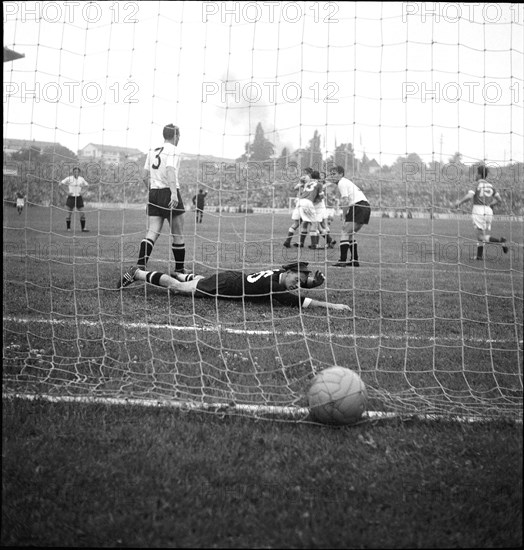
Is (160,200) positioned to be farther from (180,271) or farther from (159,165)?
(180,271)

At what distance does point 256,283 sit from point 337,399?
2.92 metres

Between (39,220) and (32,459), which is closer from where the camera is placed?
(32,459)

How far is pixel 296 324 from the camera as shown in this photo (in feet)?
17.6

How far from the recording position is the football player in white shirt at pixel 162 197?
22.1 feet

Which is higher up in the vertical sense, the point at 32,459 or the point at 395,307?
the point at 395,307

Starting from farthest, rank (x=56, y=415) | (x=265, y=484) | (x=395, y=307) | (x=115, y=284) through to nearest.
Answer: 1. (x=115, y=284)
2. (x=395, y=307)
3. (x=56, y=415)
4. (x=265, y=484)

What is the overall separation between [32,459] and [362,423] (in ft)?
5.64

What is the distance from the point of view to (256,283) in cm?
591

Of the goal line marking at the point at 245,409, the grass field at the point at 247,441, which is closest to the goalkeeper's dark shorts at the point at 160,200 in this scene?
the grass field at the point at 247,441

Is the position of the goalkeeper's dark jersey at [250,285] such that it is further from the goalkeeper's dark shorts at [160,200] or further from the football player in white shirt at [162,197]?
the goalkeeper's dark shorts at [160,200]

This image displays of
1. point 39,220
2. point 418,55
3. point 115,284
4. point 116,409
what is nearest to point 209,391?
point 116,409

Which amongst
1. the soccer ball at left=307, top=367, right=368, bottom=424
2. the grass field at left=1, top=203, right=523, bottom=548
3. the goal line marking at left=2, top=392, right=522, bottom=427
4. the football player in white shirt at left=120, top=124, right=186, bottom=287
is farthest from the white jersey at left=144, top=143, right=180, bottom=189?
the soccer ball at left=307, top=367, right=368, bottom=424

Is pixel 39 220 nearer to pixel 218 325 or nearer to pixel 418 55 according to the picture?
pixel 218 325

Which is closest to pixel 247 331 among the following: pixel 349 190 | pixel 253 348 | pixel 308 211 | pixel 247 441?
pixel 253 348
